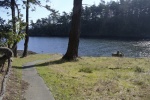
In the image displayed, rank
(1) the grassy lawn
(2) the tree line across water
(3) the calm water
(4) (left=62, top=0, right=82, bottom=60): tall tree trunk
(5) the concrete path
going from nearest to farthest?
(5) the concrete path → (1) the grassy lawn → (4) (left=62, top=0, right=82, bottom=60): tall tree trunk → (3) the calm water → (2) the tree line across water

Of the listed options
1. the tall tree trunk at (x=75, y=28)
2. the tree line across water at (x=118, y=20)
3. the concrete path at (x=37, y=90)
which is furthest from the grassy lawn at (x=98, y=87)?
the tree line across water at (x=118, y=20)

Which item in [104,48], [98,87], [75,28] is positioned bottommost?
[104,48]

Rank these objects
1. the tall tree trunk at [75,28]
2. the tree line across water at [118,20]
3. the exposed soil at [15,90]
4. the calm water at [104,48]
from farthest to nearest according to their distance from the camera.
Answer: the tree line across water at [118,20] → the calm water at [104,48] → the tall tree trunk at [75,28] → the exposed soil at [15,90]

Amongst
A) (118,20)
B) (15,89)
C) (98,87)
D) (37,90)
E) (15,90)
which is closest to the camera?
(15,90)

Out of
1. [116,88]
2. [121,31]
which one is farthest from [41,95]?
[121,31]

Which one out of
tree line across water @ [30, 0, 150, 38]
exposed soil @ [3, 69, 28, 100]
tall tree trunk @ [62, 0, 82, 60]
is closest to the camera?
exposed soil @ [3, 69, 28, 100]

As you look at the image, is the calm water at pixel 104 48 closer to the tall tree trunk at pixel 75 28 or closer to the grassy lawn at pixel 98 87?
the tall tree trunk at pixel 75 28

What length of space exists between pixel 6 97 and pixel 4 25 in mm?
4789

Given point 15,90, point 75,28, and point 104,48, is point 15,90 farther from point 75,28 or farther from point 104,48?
point 104,48

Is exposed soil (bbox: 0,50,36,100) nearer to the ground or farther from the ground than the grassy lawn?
farther from the ground

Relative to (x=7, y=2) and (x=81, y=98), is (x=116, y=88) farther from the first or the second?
(x=7, y=2)

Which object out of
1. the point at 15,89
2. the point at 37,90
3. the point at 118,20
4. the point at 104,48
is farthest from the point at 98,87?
the point at 118,20

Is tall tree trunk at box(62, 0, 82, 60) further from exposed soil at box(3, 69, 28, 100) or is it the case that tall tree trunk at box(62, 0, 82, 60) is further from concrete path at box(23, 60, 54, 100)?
exposed soil at box(3, 69, 28, 100)

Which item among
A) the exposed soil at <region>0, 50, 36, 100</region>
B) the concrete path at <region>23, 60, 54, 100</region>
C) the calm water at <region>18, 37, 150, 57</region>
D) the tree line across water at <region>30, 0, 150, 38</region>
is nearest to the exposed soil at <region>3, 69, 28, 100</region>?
the exposed soil at <region>0, 50, 36, 100</region>
